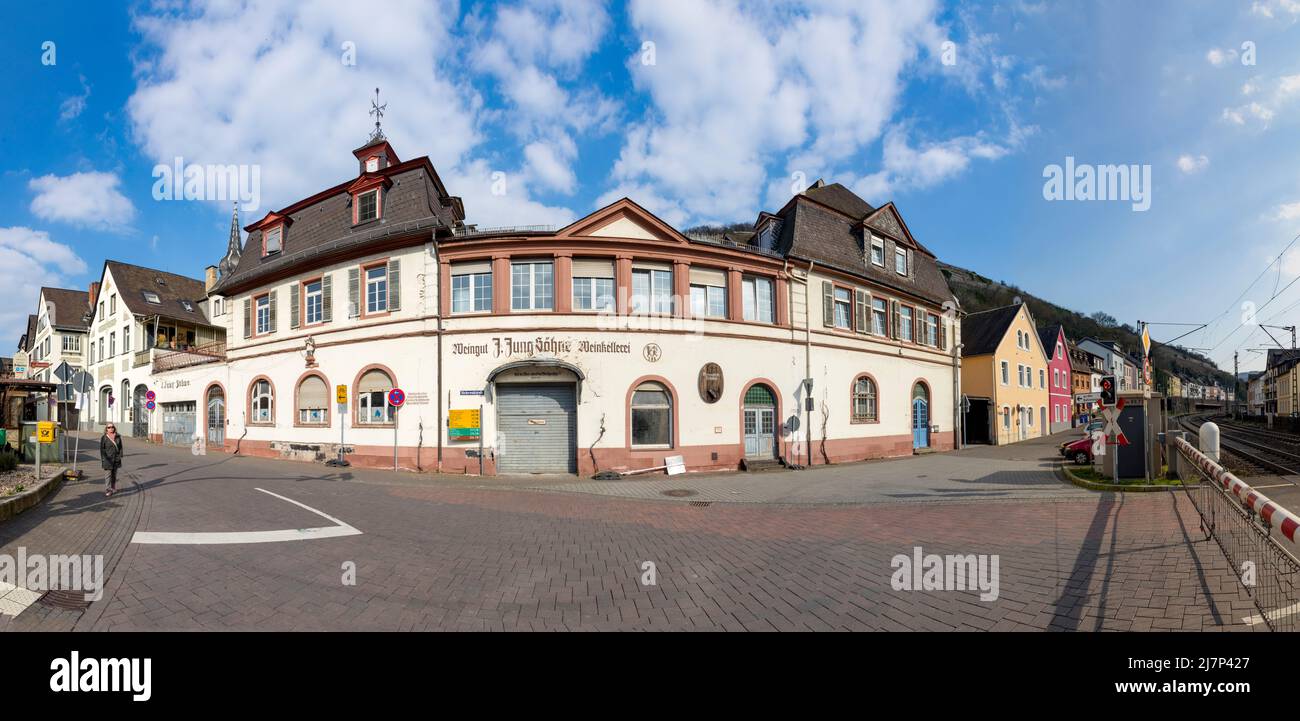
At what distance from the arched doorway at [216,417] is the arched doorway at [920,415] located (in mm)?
30291

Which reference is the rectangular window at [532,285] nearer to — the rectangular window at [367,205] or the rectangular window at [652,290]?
the rectangular window at [652,290]

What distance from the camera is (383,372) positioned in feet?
54.0

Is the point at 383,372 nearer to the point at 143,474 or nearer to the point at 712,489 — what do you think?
the point at 143,474

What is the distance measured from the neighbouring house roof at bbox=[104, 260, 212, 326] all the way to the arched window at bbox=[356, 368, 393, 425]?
81.5ft

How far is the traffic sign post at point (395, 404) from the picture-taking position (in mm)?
15227

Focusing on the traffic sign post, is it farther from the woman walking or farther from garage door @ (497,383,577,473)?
the woman walking

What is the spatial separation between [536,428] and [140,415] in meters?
30.5

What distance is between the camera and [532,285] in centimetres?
1584

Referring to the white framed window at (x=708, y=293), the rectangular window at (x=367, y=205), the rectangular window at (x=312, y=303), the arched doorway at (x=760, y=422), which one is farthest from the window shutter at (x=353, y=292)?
the arched doorway at (x=760, y=422)

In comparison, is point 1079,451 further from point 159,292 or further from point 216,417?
point 159,292

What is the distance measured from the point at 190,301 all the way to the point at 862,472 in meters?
47.0

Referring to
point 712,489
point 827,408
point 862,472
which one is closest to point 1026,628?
point 712,489
